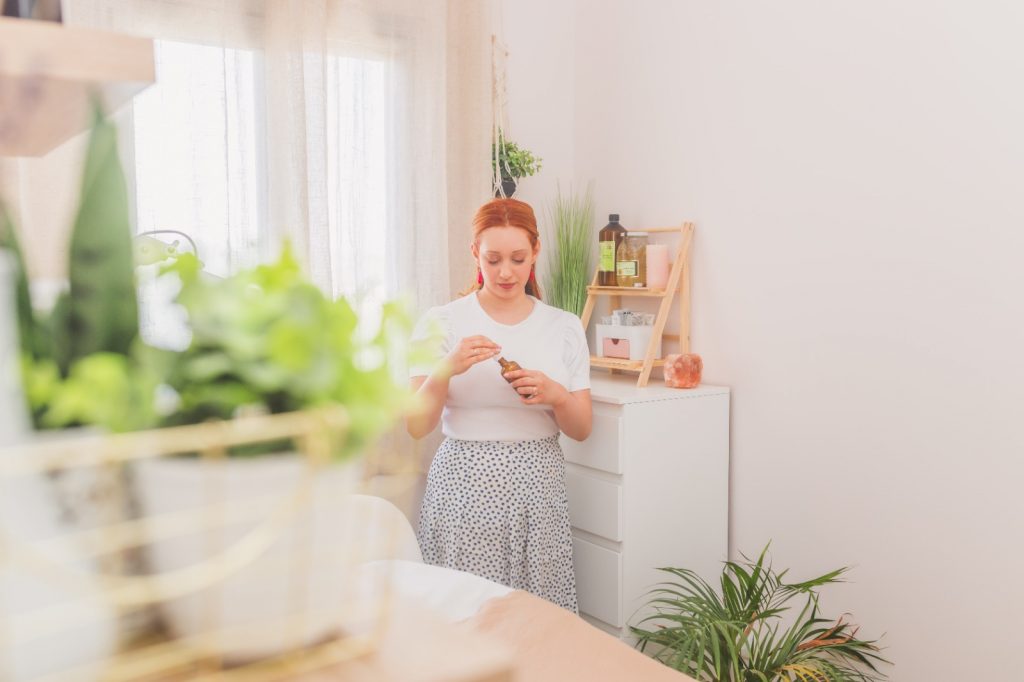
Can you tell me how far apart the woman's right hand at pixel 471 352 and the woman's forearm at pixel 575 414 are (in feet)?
0.95

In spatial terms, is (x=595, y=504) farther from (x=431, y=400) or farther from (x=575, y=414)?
(x=431, y=400)

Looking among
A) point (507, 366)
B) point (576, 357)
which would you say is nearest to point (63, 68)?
point (507, 366)

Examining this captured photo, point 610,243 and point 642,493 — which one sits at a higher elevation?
point 610,243

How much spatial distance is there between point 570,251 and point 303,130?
1047mm

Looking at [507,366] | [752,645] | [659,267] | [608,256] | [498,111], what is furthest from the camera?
[498,111]

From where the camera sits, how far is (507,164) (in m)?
3.17

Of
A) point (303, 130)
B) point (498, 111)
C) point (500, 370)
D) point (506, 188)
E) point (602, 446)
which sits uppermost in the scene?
point (498, 111)

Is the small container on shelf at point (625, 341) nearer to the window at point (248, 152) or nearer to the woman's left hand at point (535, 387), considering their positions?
the woman's left hand at point (535, 387)

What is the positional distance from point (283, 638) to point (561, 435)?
255cm

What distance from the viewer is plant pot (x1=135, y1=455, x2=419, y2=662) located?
371 millimetres

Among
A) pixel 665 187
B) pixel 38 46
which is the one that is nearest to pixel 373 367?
pixel 38 46

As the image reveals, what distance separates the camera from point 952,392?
2.29m

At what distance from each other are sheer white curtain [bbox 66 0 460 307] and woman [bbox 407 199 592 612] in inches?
13.5

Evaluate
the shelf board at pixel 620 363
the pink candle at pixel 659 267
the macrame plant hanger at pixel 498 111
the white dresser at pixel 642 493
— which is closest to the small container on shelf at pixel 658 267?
the pink candle at pixel 659 267
